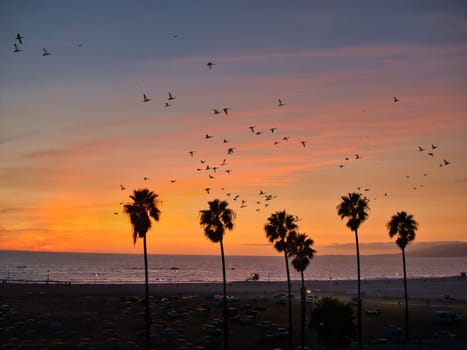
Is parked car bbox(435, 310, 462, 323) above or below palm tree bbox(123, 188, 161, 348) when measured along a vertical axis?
below

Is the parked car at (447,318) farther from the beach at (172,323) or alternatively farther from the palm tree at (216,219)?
the palm tree at (216,219)

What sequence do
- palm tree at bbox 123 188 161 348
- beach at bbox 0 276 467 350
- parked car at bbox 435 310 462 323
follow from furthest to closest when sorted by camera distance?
parked car at bbox 435 310 462 323
beach at bbox 0 276 467 350
palm tree at bbox 123 188 161 348

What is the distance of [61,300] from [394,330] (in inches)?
2207

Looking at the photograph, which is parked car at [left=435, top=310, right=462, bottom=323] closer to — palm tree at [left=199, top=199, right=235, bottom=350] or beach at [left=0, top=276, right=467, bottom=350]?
beach at [left=0, top=276, right=467, bottom=350]

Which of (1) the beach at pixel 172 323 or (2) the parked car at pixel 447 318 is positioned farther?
(2) the parked car at pixel 447 318

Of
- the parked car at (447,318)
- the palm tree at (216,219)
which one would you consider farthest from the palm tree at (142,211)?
the parked car at (447,318)

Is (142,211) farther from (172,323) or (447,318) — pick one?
(447,318)

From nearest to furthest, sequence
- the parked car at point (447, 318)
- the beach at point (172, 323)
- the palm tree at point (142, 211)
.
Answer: the palm tree at point (142, 211), the beach at point (172, 323), the parked car at point (447, 318)

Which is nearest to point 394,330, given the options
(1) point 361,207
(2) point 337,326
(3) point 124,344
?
(1) point 361,207

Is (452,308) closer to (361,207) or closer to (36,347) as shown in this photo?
(361,207)

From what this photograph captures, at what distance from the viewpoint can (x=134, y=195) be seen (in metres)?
48.4

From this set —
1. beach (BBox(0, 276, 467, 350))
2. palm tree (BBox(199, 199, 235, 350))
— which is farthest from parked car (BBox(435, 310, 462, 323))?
palm tree (BBox(199, 199, 235, 350))

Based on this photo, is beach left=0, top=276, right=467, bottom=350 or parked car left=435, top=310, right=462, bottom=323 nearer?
beach left=0, top=276, right=467, bottom=350

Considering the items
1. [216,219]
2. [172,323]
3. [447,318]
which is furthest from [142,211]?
[447,318]
